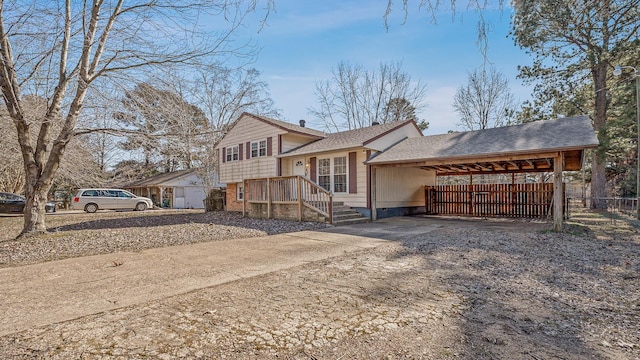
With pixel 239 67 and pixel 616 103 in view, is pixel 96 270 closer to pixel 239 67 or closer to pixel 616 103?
pixel 239 67

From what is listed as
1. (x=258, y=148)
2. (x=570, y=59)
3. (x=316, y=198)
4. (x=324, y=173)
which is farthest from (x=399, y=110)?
(x=316, y=198)

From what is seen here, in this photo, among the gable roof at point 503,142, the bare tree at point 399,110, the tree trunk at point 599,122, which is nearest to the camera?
the gable roof at point 503,142

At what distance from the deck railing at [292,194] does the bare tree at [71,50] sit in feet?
19.6

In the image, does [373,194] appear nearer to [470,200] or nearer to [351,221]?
[351,221]

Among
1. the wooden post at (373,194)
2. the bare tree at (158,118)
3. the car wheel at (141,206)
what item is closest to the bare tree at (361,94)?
the car wheel at (141,206)

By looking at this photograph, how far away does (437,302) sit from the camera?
334 centimetres

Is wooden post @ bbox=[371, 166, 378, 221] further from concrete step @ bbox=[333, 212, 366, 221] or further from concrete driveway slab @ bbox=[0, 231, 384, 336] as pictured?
concrete driveway slab @ bbox=[0, 231, 384, 336]

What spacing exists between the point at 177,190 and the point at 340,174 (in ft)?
68.8

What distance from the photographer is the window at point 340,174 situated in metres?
12.9

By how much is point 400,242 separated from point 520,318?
4082 millimetres

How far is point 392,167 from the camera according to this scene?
520 inches

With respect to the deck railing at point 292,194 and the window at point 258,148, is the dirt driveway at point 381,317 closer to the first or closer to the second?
the deck railing at point 292,194

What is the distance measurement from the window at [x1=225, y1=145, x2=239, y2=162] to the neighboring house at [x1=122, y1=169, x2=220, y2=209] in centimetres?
1150

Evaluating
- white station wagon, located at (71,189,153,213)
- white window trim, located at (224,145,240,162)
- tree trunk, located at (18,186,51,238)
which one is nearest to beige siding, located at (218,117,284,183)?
white window trim, located at (224,145,240,162)
